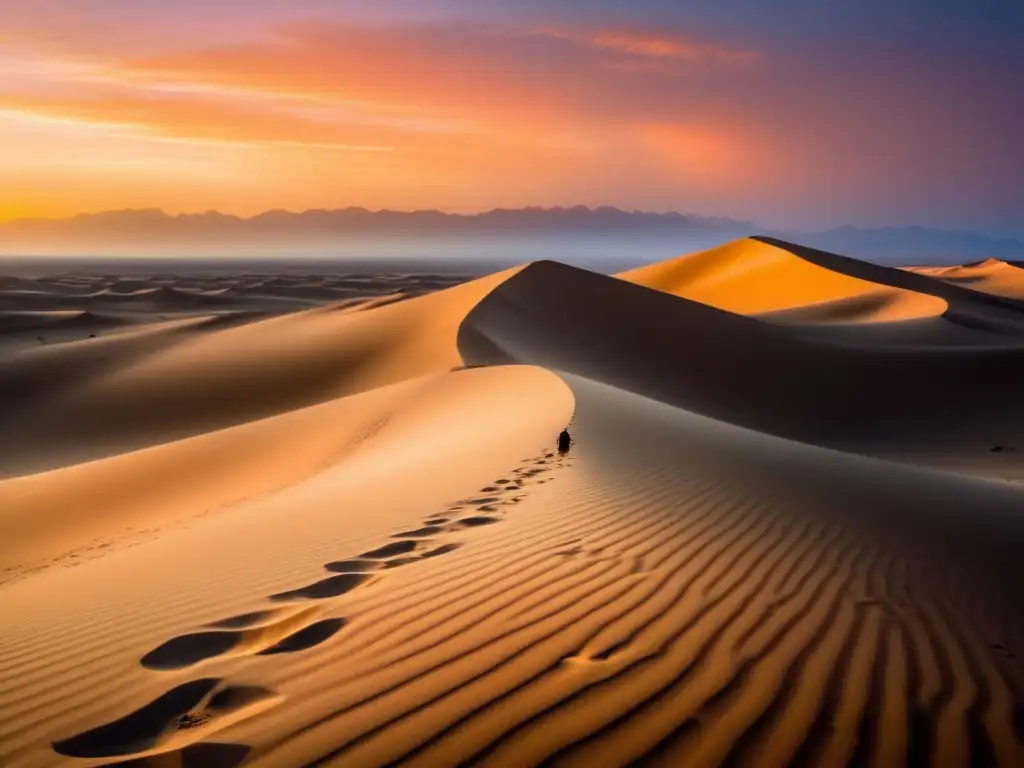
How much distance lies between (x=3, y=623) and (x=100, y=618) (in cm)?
84

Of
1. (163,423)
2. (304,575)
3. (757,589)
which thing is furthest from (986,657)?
(163,423)

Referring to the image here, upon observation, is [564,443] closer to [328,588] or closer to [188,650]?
[328,588]

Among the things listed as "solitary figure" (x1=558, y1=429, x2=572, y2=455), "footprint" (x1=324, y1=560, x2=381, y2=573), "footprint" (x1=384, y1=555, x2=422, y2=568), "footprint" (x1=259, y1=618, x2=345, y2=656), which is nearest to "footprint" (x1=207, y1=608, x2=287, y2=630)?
"footprint" (x1=259, y1=618, x2=345, y2=656)

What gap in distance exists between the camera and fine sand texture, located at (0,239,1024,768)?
2936mm

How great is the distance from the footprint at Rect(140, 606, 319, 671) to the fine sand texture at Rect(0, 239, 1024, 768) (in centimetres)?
2

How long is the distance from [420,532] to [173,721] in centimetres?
264

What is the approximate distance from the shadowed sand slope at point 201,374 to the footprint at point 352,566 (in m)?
12.3

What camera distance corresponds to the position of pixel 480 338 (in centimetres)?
2008

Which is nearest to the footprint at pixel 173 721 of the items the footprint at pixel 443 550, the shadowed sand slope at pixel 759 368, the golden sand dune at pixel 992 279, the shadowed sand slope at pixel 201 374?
the footprint at pixel 443 550

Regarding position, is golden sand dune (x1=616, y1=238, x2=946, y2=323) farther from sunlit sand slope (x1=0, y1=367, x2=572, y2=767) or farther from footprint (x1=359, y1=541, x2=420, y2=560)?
footprint (x1=359, y1=541, x2=420, y2=560)

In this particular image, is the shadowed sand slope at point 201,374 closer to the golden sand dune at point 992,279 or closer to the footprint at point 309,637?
the footprint at point 309,637

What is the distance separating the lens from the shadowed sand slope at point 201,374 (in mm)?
19281

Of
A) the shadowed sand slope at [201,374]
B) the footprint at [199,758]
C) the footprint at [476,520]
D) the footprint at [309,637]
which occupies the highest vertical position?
the footprint at [199,758]

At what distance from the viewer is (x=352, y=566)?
4.94 meters
